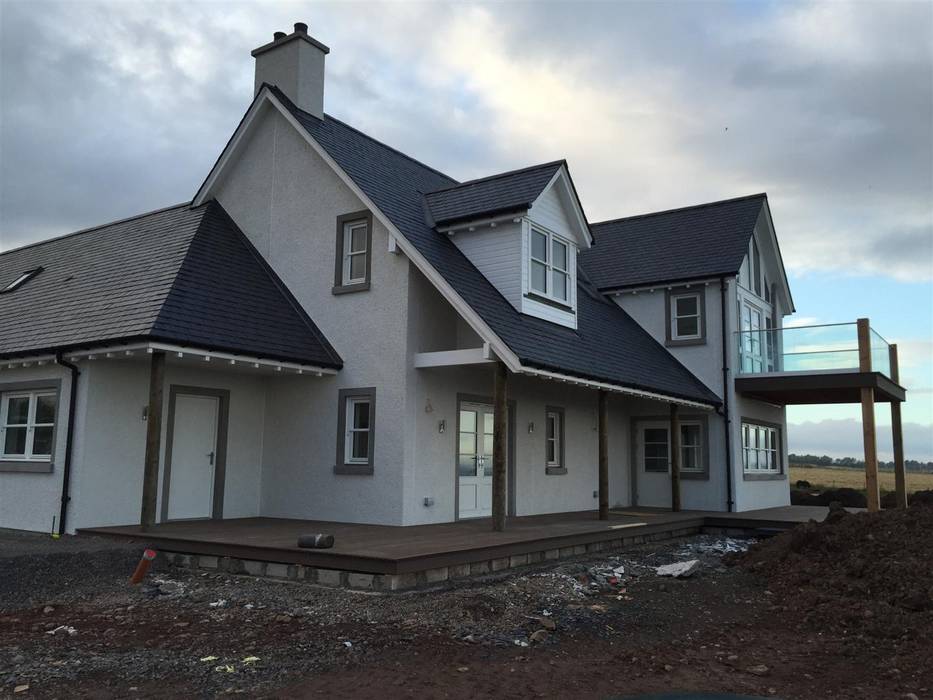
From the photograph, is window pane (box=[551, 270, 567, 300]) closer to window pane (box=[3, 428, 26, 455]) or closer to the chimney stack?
the chimney stack

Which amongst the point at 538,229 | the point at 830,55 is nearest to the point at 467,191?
the point at 538,229

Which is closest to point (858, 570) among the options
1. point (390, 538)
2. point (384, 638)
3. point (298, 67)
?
point (390, 538)

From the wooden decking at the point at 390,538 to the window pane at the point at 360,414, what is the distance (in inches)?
65.6

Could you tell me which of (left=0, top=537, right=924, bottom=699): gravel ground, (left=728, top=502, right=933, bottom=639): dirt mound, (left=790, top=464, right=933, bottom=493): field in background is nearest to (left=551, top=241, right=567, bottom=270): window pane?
(left=728, top=502, right=933, bottom=639): dirt mound

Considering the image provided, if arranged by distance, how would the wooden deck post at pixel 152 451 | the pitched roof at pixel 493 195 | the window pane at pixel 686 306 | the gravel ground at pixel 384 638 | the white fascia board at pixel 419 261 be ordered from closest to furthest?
1. the gravel ground at pixel 384 638
2. the wooden deck post at pixel 152 451
3. the white fascia board at pixel 419 261
4. the pitched roof at pixel 493 195
5. the window pane at pixel 686 306

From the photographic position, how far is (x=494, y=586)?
8891 millimetres

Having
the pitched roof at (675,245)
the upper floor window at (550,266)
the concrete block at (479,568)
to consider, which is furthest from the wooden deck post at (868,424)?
the concrete block at (479,568)

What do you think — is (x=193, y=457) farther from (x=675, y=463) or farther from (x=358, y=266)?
(x=675, y=463)

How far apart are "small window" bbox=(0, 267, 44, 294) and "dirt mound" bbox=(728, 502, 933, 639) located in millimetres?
14324

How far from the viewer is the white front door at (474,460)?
13.5 metres

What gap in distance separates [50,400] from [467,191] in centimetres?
785

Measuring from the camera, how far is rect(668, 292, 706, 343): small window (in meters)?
18.7

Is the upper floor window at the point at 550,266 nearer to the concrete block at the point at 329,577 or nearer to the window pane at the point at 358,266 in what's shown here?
the window pane at the point at 358,266

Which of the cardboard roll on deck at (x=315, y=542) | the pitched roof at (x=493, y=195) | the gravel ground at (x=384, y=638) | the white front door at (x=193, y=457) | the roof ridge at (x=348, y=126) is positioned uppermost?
the roof ridge at (x=348, y=126)
